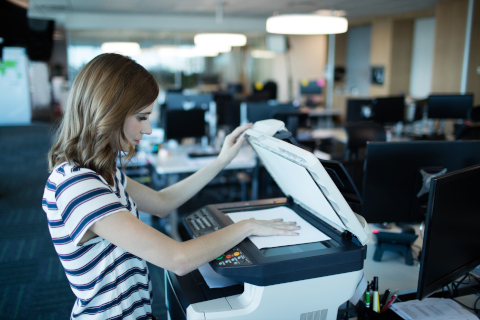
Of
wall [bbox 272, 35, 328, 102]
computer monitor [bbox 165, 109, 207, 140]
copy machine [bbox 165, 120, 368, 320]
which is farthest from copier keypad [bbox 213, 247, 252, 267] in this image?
wall [bbox 272, 35, 328, 102]

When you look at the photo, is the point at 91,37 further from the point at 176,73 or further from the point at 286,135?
the point at 286,135

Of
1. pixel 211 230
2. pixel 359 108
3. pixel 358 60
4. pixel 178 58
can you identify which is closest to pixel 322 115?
pixel 359 108

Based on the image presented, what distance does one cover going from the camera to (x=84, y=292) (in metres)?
1.03

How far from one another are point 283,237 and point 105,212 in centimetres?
50

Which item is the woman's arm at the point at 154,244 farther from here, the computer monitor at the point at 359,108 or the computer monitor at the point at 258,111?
the computer monitor at the point at 359,108

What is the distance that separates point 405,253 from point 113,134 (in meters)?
1.26

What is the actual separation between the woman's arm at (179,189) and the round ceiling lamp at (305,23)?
1939 millimetres

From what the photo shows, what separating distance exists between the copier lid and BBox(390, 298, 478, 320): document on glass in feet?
1.16

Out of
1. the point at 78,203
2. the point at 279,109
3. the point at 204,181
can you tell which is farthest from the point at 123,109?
the point at 279,109

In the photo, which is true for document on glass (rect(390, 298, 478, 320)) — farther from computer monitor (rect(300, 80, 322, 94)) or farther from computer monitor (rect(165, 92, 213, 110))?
computer monitor (rect(300, 80, 322, 94))

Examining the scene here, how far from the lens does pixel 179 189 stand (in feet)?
4.86

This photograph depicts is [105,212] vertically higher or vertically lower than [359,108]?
lower

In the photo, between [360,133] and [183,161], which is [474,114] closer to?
[360,133]

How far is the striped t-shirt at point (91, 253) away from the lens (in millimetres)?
914
